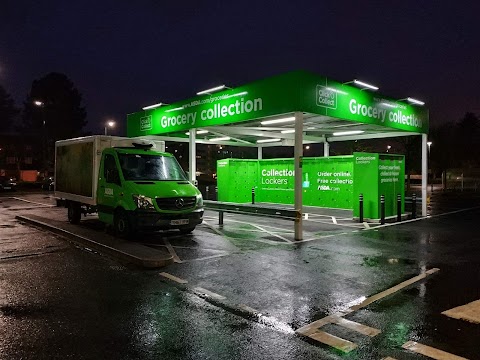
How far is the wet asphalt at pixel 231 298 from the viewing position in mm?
4285

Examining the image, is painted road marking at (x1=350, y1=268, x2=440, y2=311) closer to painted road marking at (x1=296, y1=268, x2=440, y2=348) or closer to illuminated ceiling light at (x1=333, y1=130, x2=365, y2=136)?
painted road marking at (x1=296, y1=268, x2=440, y2=348)

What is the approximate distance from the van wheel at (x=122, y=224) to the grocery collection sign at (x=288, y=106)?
501 cm

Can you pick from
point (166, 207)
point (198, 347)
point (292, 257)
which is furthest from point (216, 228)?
point (198, 347)

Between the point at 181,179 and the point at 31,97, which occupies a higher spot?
the point at 31,97

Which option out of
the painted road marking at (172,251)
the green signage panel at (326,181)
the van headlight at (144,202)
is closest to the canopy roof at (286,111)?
the green signage panel at (326,181)

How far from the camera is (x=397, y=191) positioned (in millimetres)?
16156

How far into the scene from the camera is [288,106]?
36.7ft

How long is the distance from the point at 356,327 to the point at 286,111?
24.4 feet

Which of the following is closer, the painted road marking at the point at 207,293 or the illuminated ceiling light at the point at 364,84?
the painted road marking at the point at 207,293

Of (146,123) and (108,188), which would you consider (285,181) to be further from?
(108,188)

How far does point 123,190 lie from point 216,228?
3894 mm

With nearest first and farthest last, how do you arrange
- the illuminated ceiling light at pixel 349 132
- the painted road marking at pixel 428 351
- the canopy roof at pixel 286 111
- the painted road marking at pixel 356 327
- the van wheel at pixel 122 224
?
the painted road marking at pixel 428 351 < the painted road marking at pixel 356 327 < the van wheel at pixel 122 224 < the canopy roof at pixel 286 111 < the illuminated ceiling light at pixel 349 132

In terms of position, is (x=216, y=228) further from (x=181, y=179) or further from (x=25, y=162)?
(x=25, y=162)

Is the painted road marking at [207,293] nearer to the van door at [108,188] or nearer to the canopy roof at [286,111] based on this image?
the van door at [108,188]
